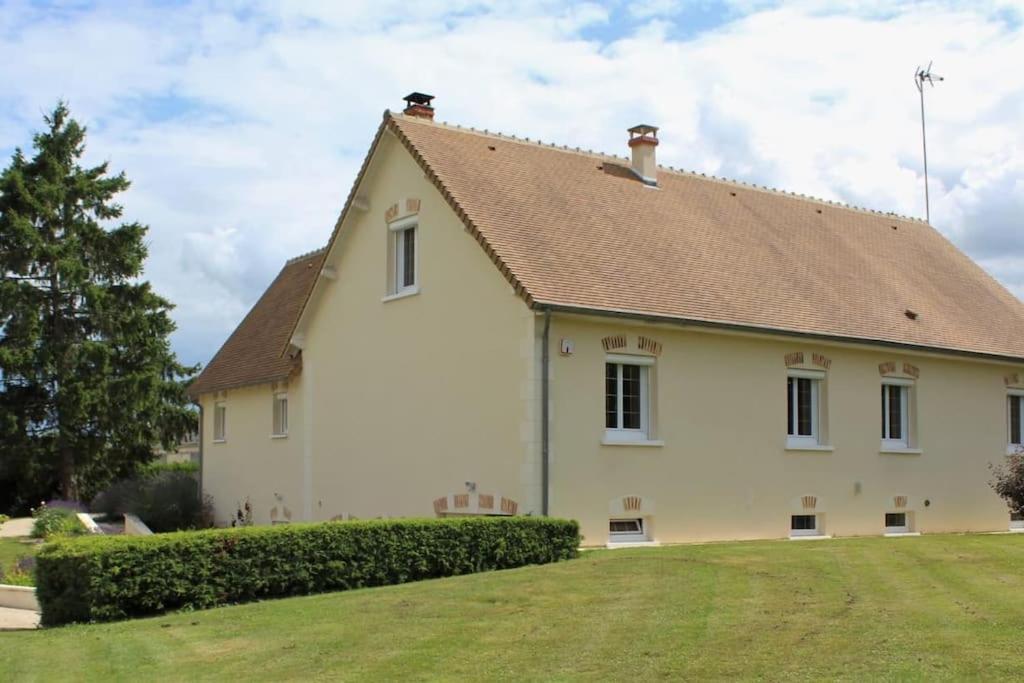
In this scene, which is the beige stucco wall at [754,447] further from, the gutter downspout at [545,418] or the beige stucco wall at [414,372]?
the beige stucco wall at [414,372]

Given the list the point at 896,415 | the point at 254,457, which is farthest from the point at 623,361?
the point at 254,457

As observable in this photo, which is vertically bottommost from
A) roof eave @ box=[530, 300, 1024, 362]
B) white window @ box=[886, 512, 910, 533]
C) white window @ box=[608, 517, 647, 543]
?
white window @ box=[886, 512, 910, 533]

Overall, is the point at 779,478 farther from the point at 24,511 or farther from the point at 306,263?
the point at 24,511

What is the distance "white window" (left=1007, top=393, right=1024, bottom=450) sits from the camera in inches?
1023

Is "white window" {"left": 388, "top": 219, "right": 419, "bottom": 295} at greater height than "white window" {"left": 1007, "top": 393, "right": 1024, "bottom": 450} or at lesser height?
greater

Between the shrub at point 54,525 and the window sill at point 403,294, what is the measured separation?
1090cm

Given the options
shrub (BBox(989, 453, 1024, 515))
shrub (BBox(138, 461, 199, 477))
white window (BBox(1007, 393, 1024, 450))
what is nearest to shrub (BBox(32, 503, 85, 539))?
shrub (BBox(138, 461, 199, 477))

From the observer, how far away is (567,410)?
1834cm

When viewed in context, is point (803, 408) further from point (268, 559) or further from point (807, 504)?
point (268, 559)

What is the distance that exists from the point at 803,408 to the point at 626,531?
4918mm

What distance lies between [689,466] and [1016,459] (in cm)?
865

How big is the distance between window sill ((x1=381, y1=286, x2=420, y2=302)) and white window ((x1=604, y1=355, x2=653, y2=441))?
14.2 feet

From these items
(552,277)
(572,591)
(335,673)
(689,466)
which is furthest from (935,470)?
(335,673)

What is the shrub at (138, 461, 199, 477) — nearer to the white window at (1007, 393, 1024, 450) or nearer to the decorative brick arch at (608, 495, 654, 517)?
the decorative brick arch at (608, 495, 654, 517)
